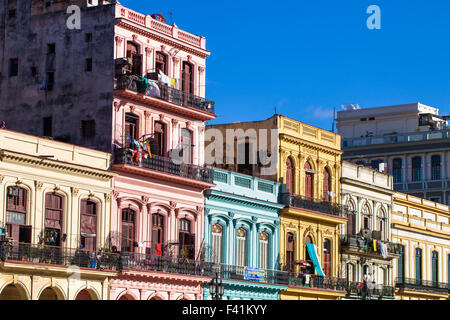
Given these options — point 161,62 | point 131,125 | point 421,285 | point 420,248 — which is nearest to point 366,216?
point 421,285

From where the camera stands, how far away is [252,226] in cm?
4825

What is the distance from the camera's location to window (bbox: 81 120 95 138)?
41.2 m

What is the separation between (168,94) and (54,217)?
8985mm

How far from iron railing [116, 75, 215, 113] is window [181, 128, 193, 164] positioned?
1246 millimetres

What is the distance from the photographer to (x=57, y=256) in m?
36.1

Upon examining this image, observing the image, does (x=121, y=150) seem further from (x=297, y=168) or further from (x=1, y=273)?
(x=297, y=168)

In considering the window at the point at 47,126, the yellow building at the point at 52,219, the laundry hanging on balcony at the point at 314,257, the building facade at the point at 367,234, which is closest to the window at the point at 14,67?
the window at the point at 47,126

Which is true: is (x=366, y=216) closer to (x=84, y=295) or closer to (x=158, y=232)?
(x=158, y=232)

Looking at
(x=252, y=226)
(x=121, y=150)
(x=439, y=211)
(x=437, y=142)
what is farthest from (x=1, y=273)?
(x=437, y=142)

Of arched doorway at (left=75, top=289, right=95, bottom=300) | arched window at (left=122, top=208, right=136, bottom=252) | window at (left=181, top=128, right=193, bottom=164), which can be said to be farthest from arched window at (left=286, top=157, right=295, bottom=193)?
arched doorway at (left=75, top=289, right=95, bottom=300)

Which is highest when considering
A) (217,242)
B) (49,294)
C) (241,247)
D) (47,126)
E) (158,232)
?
(47,126)

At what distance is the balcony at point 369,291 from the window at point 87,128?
1853 centimetres

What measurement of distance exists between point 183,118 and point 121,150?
5.56 meters
